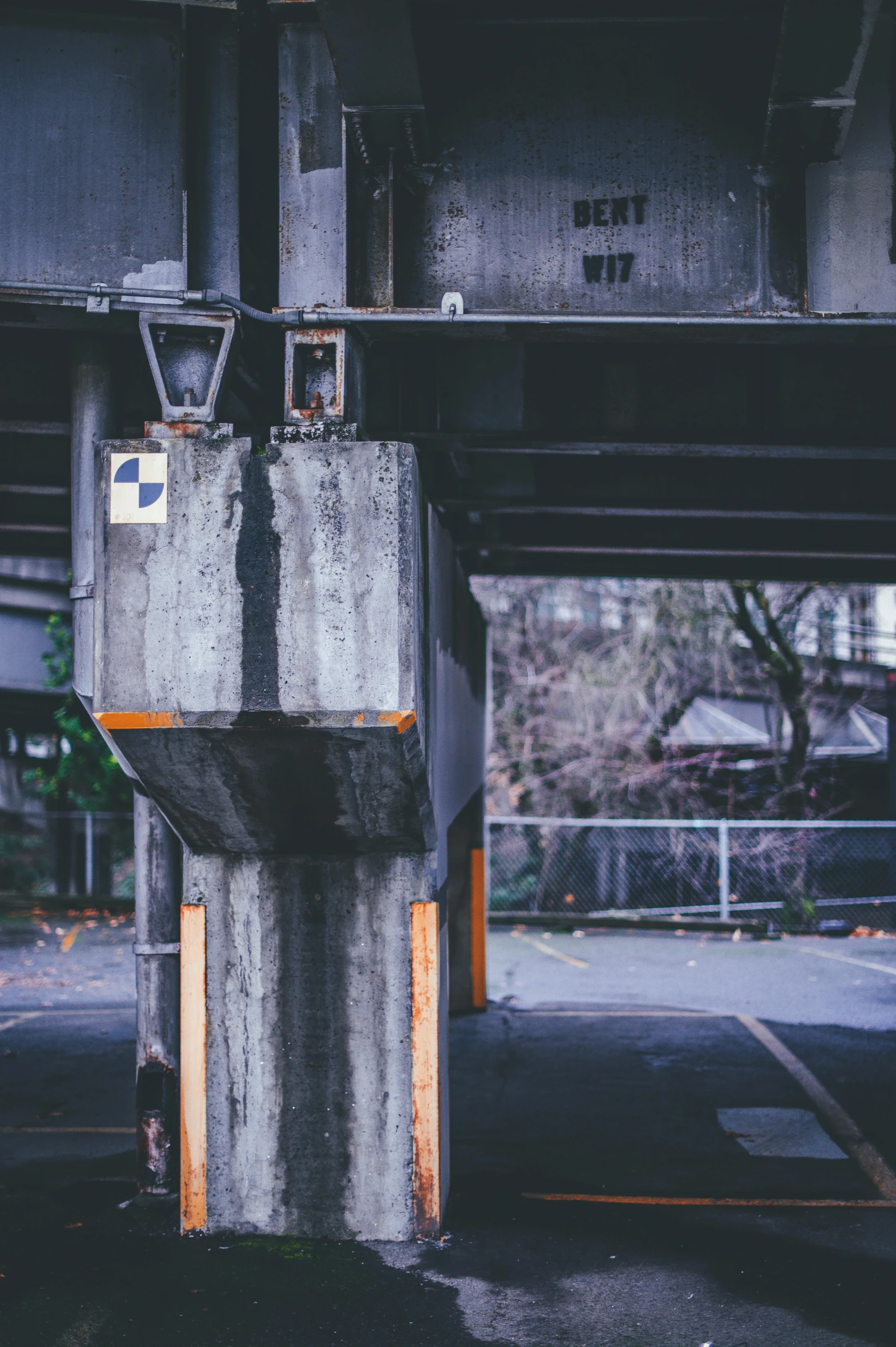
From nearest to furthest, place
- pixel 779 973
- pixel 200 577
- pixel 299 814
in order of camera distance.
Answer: pixel 200 577 < pixel 299 814 < pixel 779 973

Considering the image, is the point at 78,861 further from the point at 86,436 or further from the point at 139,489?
the point at 139,489

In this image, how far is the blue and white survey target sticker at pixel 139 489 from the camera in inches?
210

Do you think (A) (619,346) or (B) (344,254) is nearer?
(B) (344,254)

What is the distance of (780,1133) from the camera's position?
26.7ft

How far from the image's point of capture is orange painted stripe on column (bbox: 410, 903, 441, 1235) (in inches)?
230

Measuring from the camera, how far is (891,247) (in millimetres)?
5832

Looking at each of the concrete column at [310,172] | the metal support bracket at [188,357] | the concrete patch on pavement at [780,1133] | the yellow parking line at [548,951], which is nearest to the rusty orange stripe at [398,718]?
the metal support bracket at [188,357]

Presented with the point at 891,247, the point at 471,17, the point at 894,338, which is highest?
the point at 471,17

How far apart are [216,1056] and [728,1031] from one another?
7.04 metres

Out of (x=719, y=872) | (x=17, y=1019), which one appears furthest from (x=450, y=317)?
(x=719, y=872)

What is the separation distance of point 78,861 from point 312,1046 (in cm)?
1949

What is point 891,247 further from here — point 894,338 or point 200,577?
point 200,577

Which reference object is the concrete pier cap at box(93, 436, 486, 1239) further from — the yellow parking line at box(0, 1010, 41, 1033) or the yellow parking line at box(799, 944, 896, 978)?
the yellow parking line at box(799, 944, 896, 978)

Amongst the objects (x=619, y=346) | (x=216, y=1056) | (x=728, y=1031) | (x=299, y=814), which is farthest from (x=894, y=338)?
(x=728, y=1031)
